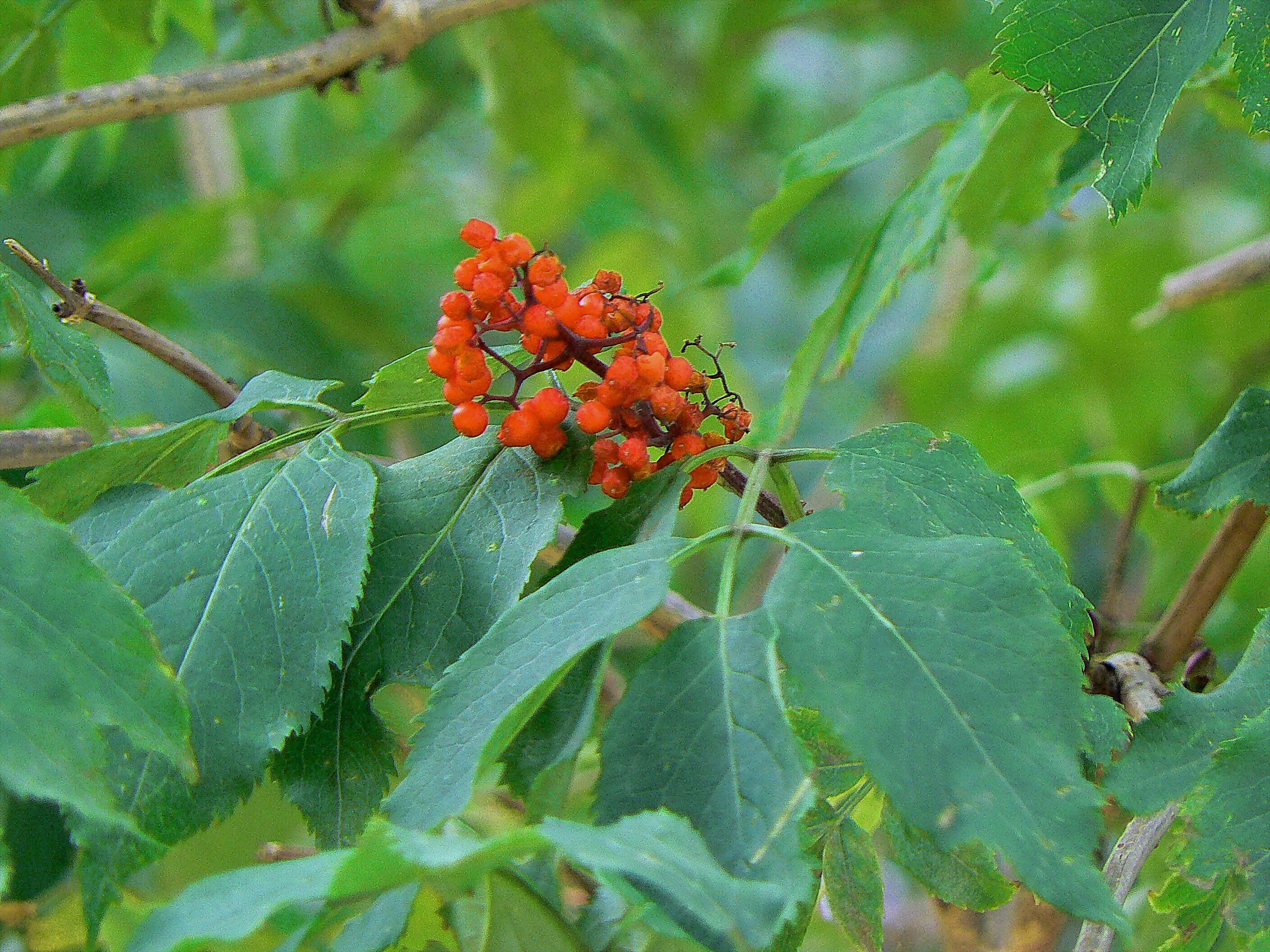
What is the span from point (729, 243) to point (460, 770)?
189 centimetres

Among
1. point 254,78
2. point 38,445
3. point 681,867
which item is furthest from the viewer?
point 254,78

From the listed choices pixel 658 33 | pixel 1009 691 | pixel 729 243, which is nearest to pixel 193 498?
pixel 1009 691

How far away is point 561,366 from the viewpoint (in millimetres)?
625

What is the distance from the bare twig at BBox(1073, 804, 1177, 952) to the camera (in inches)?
22.8

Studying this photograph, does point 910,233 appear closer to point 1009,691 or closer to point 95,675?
point 1009,691

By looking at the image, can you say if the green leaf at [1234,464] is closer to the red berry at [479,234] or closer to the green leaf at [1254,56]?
the green leaf at [1254,56]

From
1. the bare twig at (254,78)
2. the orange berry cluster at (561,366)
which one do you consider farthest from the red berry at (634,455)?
the bare twig at (254,78)

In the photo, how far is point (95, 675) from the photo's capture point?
16.8 inches

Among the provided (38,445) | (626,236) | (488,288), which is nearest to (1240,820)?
(488,288)

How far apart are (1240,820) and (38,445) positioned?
656mm

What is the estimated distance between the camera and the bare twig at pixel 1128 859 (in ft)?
1.90

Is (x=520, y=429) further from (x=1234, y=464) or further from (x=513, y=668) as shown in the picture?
(x=1234, y=464)

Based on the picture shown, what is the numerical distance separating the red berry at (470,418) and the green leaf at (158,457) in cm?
7

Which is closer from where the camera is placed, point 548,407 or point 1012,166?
point 548,407
